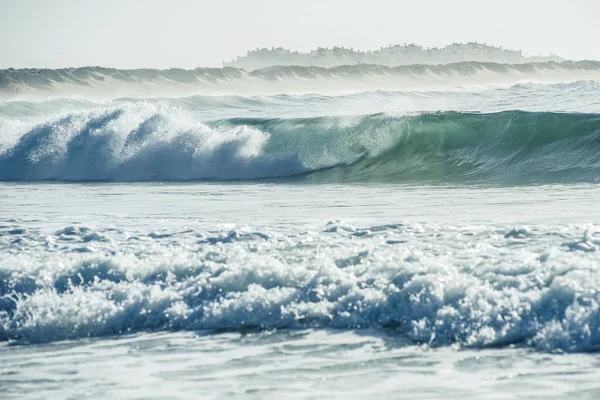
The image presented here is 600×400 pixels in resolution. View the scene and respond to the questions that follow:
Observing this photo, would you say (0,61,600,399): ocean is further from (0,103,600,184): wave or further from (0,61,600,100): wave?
(0,61,600,100): wave

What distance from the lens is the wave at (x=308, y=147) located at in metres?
15.6

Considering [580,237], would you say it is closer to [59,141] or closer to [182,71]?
[59,141]

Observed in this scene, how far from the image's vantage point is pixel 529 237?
6.77 metres

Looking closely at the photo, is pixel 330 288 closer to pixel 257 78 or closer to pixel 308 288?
pixel 308 288

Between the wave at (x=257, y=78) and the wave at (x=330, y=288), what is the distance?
50.2m

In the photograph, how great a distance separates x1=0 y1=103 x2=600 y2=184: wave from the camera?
15.6 m

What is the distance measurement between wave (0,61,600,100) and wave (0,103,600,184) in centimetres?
3707

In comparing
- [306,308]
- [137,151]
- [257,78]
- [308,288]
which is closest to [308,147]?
[137,151]

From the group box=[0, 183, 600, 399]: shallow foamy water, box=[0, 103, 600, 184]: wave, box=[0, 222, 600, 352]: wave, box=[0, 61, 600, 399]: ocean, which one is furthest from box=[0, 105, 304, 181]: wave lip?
box=[0, 222, 600, 352]: wave

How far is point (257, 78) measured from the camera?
63906mm

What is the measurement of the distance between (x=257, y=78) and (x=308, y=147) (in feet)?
154

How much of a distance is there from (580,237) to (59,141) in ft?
49.2

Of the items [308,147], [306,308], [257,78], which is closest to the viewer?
[306,308]

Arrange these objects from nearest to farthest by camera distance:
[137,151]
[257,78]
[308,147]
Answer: [308,147] < [137,151] < [257,78]
